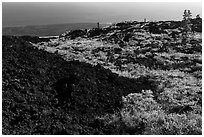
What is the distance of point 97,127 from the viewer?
15641 mm

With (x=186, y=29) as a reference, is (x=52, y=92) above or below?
below

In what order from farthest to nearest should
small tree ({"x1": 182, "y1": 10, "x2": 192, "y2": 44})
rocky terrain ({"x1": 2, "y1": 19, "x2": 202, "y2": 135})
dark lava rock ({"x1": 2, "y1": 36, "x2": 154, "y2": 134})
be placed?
small tree ({"x1": 182, "y1": 10, "x2": 192, "y2": 44}) < rocky terrain ({"x1": 2, "y1": 19, "x2": 202, "y2": 135}) < dark lava rock ({"x1": 2, "y1": 36, "x2": 154, "y2": 134})

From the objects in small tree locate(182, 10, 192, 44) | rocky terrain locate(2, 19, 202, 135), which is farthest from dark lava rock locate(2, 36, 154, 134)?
small tree locate(182, 10, 192, 44)

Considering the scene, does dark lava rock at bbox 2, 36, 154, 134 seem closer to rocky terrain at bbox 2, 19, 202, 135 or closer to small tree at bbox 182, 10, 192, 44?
rocky terrain at bbox 2, 19, 202, 135

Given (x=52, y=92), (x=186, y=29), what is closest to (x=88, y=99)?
(x=52, y=92)

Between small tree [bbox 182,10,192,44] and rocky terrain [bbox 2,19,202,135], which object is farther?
small tree [bbox 182,10,192,44]

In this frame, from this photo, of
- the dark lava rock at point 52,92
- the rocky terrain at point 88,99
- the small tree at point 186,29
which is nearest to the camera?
the dark lava rock at point 52,92

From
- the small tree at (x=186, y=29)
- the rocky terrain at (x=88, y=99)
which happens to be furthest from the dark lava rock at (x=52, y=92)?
the small tree at (x=186, y=29)

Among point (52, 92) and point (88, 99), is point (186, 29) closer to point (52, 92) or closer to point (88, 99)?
point (88, 99)

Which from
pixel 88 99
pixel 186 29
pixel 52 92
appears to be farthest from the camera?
pixel 186 29

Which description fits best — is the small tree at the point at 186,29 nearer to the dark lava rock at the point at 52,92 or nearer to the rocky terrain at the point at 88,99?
the rocky terrain at the point at 88,99

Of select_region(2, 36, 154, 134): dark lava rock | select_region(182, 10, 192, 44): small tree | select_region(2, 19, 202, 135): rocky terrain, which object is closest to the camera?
select_region(2, 36, 154, 134): dark lava rock

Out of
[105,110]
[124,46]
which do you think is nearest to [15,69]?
[105,110]

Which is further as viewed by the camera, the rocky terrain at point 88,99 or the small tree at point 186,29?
the small tree at point 186,29
